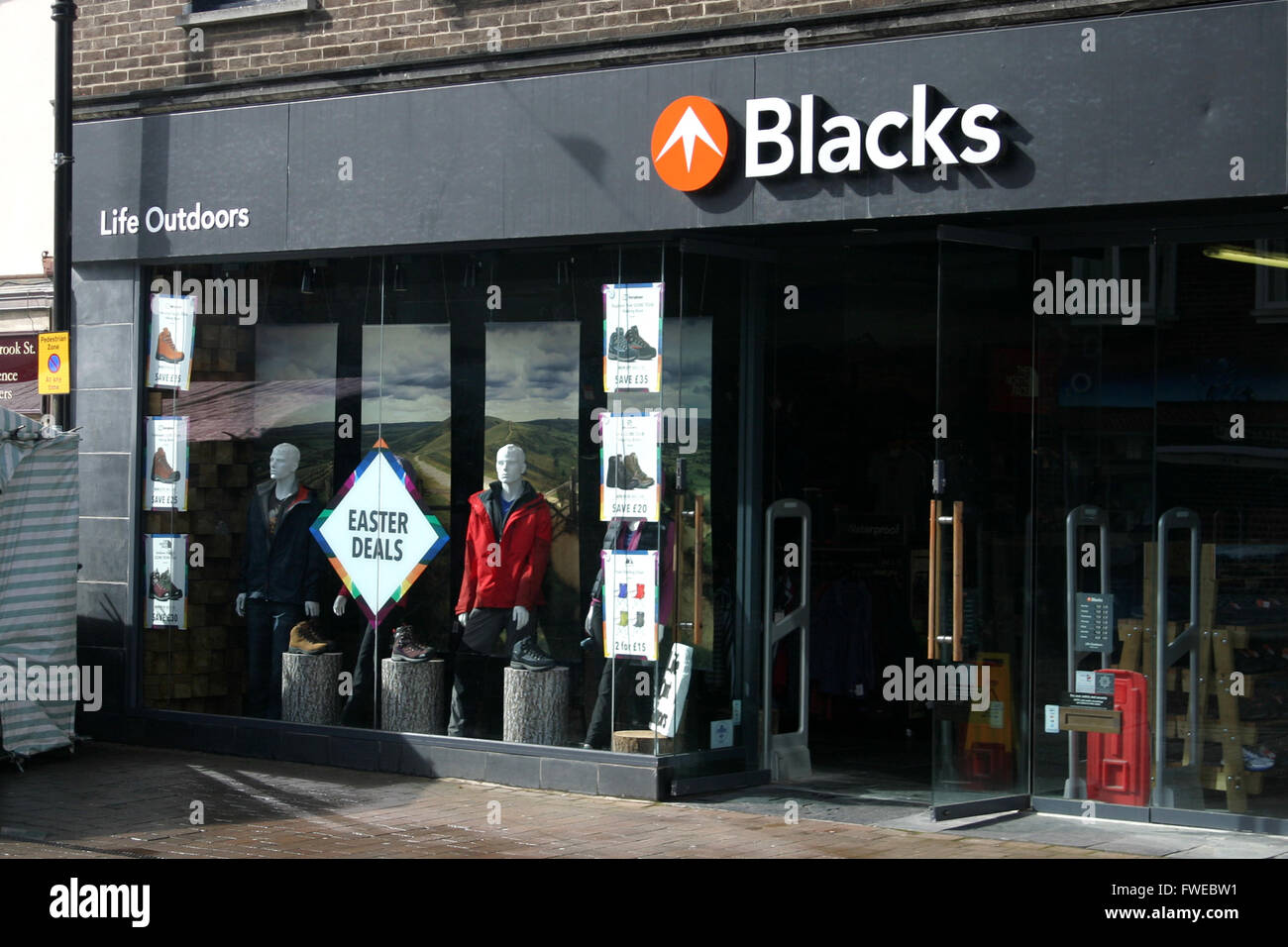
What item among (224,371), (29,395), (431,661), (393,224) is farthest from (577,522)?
(29,395)

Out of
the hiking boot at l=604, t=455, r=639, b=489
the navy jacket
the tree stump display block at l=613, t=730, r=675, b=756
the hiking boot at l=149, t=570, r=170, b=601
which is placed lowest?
the tree stump display block at l=613, t=730, r=675, b=756

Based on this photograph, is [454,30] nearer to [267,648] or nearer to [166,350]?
[166,350]

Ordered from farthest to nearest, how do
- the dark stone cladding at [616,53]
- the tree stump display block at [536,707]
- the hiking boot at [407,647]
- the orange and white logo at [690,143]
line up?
the hiking boot at [407,647], the tree stump display block at [536,707], the orange and white logo at [690,143], the dark stone cladding at [616,53]

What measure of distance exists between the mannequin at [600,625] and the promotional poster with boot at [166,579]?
350cm

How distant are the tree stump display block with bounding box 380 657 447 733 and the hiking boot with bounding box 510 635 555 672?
24.2 inches

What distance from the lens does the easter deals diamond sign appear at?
11.2m

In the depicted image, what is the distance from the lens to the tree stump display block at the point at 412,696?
36.4 ft

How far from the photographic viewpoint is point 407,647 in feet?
36.9

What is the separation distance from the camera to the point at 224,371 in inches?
476

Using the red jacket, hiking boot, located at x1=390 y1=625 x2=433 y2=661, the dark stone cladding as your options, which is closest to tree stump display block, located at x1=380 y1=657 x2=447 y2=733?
hiking boot, located at x1=390 y1=625 x2=433 y2=661

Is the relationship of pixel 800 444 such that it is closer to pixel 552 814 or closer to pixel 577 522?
pixel 577 522

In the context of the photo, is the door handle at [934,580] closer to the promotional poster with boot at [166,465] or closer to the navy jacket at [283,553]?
the navy jacket at [283,553]

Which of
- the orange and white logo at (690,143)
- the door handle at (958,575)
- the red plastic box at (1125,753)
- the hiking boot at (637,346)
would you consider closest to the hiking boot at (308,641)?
the hiking boot at (637,346)

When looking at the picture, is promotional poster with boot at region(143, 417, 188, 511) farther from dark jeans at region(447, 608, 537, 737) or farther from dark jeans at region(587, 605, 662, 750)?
dark jeans at region(587, 605, 662, 750)
